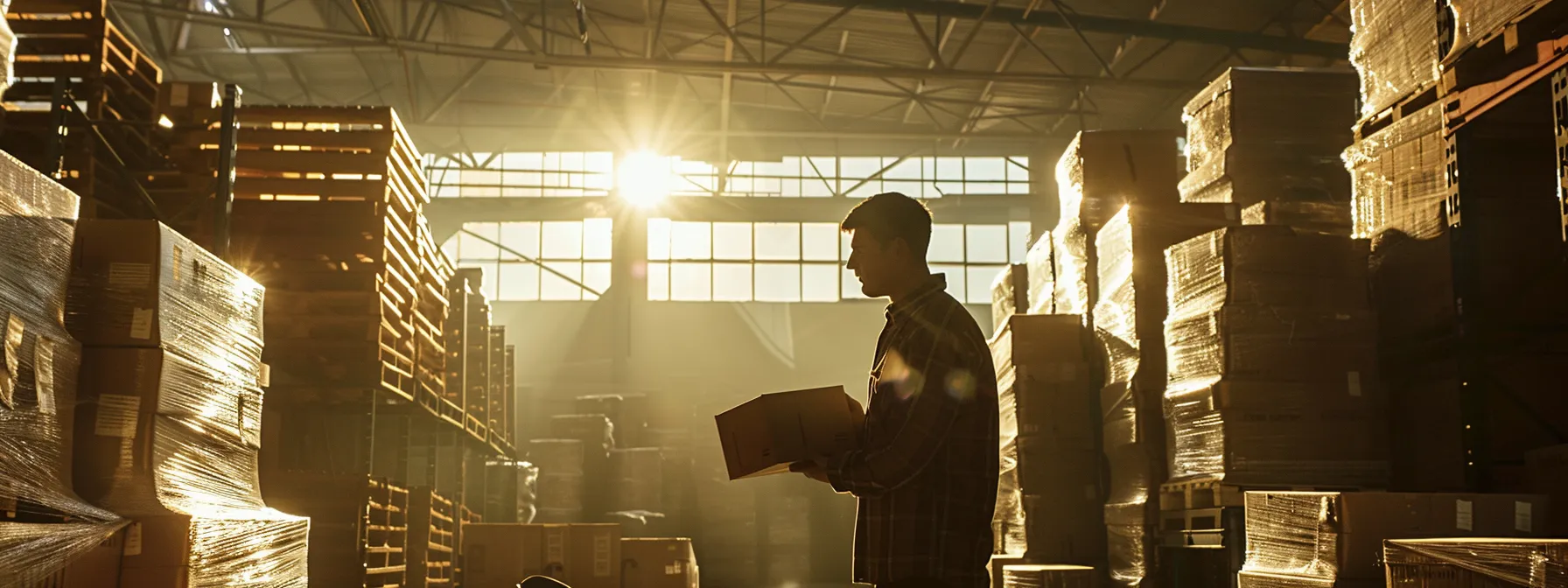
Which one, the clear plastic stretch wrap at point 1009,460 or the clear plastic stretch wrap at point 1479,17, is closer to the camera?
the clear plastic stretch wrap at point 1479,17

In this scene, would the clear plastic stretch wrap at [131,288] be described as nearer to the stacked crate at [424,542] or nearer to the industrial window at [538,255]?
the stacked crate at [424,542]

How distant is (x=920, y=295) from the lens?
330 centimetres

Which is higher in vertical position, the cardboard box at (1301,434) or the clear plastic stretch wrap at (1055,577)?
the cardboard box at (1301,434)

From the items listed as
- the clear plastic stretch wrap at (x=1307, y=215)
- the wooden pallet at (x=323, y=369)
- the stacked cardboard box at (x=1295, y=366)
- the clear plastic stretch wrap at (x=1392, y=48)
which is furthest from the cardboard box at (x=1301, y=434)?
the wooden pallet at (x=323, y=369)

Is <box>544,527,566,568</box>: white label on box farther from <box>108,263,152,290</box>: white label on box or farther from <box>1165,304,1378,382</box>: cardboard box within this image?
<box>108,263,152,290</box>: white label on box

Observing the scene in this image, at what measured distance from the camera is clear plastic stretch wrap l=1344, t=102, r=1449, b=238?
240 inches

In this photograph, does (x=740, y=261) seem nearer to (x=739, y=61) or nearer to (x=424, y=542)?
(x=739, y=61)

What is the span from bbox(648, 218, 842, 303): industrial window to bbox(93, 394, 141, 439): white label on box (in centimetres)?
1867

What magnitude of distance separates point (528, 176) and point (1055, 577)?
1696 cm

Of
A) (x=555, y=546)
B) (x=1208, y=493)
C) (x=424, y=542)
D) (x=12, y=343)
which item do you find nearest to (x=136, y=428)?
(x=12, y=343)

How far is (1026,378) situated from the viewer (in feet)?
29.7

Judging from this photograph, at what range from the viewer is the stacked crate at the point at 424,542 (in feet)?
36.0

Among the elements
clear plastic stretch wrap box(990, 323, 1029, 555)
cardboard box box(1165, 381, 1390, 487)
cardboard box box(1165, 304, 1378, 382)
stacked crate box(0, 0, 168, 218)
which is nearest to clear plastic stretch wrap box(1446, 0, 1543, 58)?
cardboard box box(1165, 304, 1378, 382)

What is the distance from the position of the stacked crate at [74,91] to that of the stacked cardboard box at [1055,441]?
5.48m
